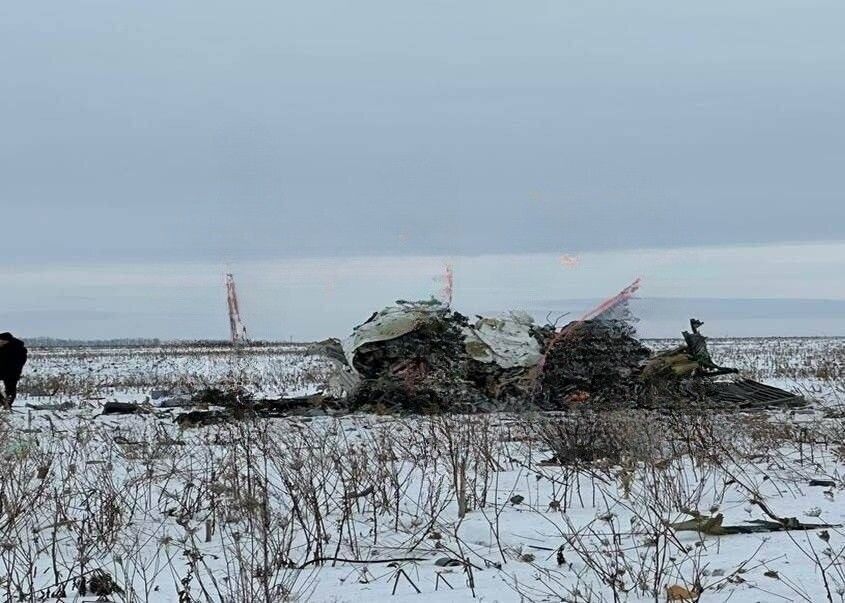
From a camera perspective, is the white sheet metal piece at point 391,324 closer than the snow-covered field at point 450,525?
No

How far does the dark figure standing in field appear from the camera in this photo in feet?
47.1

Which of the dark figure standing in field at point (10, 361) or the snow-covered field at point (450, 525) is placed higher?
the dark figure standing in field at point (10, 361)

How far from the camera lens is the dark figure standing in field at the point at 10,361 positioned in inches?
566

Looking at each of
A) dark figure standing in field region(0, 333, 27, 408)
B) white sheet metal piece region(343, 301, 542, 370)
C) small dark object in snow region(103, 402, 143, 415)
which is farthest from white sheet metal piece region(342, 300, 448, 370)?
dark figure standing in field region(0, 333, 27, 408)

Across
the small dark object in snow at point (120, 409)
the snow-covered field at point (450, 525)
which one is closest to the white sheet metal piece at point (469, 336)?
the small dark object in snow at point (120, 409)

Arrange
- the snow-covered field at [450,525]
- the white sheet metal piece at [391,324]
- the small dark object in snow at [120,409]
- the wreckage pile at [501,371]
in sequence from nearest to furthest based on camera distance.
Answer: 1. the snow-covered field at [450,525]
2. the small dark object in snow at [120,409]
3. the wreckage pile at [501,371]
4. the white sheet metal piece at [391,324]

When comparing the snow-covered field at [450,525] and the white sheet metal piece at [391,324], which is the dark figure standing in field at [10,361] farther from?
the snow-covered field at [450,525]

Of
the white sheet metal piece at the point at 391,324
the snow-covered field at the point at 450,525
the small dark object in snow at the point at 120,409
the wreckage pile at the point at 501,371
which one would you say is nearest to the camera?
the snow-covered field at the point at 450,525

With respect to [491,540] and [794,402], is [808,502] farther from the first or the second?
[794,402]

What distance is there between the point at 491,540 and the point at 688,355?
10.1 m

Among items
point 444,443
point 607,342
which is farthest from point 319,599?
point 607,342

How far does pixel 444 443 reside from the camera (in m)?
7.96

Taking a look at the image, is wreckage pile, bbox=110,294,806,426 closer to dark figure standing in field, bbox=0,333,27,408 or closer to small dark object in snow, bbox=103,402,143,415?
small dark object in snow, bbox=103,402,143,415

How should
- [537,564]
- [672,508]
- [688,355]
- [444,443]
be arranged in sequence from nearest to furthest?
1. [537,564]
2. [672,508]
3. [444,443]
4. [688,355]
